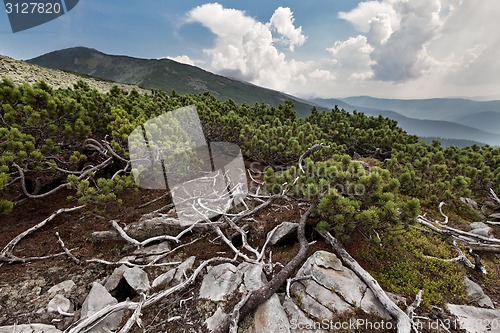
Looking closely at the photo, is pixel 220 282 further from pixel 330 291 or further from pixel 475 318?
pixel 475 318

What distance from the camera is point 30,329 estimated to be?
450cm

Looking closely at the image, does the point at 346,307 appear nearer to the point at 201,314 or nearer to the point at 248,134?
the point at 201,314

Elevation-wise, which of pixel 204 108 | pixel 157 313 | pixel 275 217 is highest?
pixel 204 108

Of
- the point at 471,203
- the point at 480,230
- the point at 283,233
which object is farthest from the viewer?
the point at 471,203

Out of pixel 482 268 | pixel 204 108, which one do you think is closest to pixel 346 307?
pixel 482 268

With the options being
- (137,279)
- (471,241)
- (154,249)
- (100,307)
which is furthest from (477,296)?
(100,307)

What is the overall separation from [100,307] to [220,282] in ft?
8.37

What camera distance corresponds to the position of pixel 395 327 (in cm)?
436

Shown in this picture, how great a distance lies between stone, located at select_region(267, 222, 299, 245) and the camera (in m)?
6.84

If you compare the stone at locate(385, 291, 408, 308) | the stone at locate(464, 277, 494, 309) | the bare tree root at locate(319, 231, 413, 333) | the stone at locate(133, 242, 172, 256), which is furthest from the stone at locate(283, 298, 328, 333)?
the stone at locate(133, 242, 172, 256)

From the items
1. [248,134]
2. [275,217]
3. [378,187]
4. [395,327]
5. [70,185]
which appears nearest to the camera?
[395,327]

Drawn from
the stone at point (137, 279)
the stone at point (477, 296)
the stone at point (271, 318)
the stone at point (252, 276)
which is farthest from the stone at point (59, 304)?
the stone at point (477, 296)

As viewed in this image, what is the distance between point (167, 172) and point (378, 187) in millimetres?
8130

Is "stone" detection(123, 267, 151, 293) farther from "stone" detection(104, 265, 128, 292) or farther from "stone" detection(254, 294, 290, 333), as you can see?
"stone" detection(254, 294, 290, 333)
